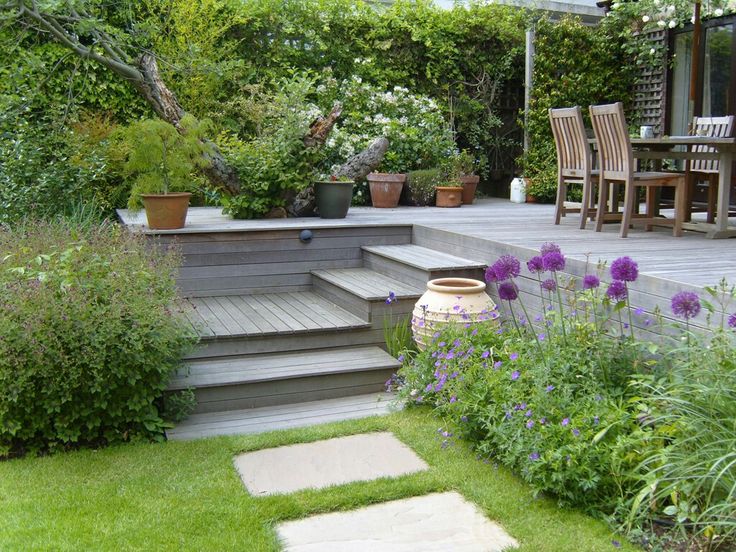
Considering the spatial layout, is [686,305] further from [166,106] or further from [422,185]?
[422,185]

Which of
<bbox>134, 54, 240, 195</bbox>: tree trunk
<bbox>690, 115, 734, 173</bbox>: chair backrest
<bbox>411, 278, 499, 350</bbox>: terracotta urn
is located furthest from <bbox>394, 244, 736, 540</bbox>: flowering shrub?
<bbox>690, 115, 734, 173</bbox>: chair backrest

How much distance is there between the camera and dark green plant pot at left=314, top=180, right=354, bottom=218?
241 inches

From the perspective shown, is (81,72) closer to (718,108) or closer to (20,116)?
(20,116)

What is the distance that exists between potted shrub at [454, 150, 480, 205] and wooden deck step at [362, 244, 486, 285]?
8.80 feet

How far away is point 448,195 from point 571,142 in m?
2.21

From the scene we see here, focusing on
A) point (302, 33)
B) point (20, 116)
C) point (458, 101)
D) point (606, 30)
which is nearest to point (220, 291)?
point (20, 116)

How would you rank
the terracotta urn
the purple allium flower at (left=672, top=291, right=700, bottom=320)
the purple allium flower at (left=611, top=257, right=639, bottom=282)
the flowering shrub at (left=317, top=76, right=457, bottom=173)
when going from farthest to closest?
the flowering shrub at (left=317, top=76, right=457, bottom=173), the terracotta urn, the purple allium flower at (left=611, top=257, right=639, bottom=282), the purple allium flower at (left=672, top=291, right=700, bottom=320)

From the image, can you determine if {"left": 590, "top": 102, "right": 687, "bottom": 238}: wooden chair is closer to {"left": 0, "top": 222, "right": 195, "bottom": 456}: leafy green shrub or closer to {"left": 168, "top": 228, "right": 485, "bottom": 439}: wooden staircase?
{"left": 168, "top": 228, "right": 485, "bottom": 439}: wooden staircase

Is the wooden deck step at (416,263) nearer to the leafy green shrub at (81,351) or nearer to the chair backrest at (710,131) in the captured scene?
the leafy green shrub at (81,351)

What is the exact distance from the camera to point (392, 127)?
26.4ft

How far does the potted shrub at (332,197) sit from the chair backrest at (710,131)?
2.94m

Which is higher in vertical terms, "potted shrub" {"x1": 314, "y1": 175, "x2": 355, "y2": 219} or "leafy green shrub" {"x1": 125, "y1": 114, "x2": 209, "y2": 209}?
"leafy green shrub" {"x1": 125, "y1": 114, "x2": 209, "y2": 209}

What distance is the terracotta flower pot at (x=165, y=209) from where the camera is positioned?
5215mm

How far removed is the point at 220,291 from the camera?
5.32 metres
